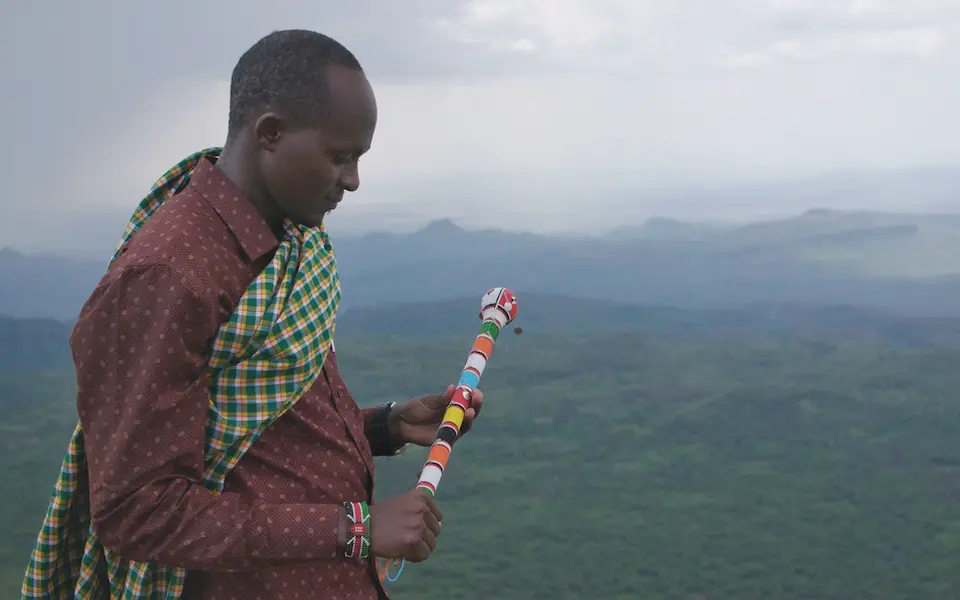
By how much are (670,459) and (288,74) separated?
3863 mm

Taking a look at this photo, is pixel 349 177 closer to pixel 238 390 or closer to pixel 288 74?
pixel 288 74

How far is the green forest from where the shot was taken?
378cm

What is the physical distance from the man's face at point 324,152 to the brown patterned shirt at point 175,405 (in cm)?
4

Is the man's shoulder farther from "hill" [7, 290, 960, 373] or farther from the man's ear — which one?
"hill" [7, 290, 960, 373]

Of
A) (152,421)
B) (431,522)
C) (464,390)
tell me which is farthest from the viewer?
(464,390)

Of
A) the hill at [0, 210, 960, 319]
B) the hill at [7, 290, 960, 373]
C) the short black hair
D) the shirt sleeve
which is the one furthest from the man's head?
the hill at [0, 210, 960, 319]

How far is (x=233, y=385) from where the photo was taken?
3.28 ft

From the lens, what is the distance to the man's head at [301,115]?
3.41ft

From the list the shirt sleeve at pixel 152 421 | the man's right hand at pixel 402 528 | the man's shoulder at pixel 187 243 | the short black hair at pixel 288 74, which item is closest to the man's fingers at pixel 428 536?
the man's right hand at pixel 402 528

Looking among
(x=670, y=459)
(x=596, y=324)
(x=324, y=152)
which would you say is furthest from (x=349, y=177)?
(x=596, y=324)

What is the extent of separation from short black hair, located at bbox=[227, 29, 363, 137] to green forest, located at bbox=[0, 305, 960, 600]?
9.25 feet

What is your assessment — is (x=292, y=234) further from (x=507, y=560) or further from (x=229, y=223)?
(x=507, y=560)

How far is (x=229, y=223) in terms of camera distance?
40.8 inches

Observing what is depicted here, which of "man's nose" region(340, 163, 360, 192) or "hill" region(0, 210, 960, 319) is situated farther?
"hill" region(0, 210, 960, 319)
